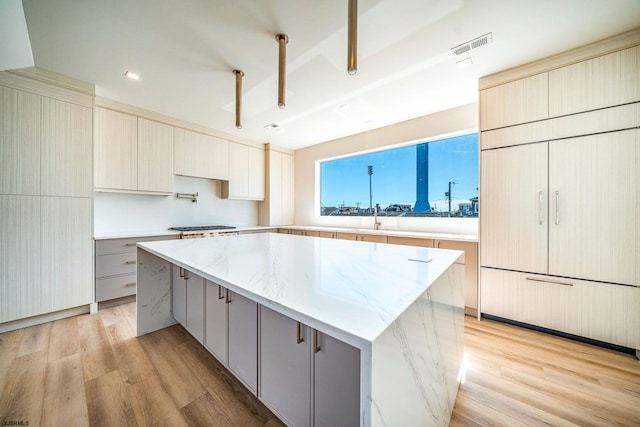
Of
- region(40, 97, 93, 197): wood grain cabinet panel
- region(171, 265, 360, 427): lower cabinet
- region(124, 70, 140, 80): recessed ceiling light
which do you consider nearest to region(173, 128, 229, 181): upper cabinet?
region(40, 97, 93, 197): wood grain cabinet panel

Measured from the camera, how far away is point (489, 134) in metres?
2.47

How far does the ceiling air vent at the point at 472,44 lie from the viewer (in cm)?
188

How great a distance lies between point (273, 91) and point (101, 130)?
2.21 m

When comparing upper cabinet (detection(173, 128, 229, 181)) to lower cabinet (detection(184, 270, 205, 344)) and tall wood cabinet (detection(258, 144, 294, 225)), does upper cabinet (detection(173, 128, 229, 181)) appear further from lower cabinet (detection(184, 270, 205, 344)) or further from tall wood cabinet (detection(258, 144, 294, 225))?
lower cabinet (detection(184, 270, 205, 344))

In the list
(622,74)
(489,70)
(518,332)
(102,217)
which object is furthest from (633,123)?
(102,217)

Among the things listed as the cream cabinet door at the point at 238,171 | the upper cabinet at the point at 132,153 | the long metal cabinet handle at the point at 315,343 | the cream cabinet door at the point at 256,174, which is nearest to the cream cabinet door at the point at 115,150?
the upper cabinet at the point at 132,153

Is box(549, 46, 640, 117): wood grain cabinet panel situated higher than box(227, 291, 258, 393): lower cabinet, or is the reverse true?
box(549, 46, 640, 117): wood grain cabinet panel

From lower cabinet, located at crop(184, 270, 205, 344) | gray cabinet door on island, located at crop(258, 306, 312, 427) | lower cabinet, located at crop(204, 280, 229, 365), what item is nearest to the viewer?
gray cabinet door on island, located at crop(258, 306, 312, 427)

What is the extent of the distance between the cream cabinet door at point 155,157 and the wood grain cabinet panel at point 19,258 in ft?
3.50

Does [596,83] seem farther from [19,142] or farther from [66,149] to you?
[19,142]

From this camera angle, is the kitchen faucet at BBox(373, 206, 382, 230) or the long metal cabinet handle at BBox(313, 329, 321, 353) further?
the kitchen faucet at BBox(373, 206, 382, 230)

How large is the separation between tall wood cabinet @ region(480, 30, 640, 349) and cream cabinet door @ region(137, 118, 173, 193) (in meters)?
4.09

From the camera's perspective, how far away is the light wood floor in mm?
1315

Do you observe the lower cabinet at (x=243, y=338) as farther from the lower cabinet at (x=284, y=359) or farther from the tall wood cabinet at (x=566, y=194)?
the tall wood cabinet at (x=566, y=194)
